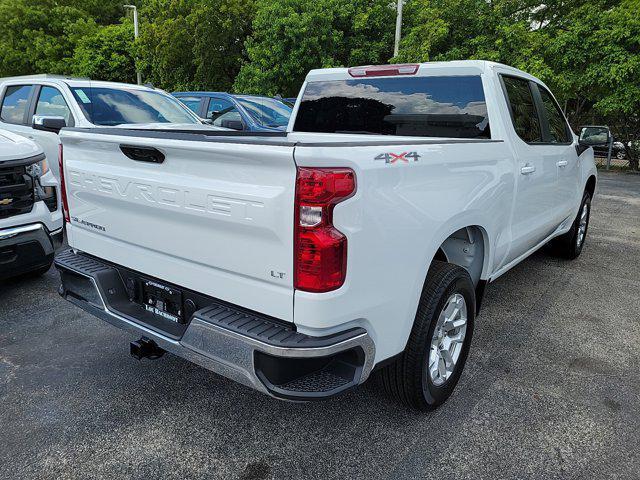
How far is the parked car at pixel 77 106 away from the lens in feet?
20.1

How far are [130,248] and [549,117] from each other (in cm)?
368

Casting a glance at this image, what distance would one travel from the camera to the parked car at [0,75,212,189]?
20.1 ft

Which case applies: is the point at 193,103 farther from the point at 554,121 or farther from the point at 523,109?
the point at 523,109

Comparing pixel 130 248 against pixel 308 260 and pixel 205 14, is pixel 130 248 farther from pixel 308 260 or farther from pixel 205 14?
pixel 205 14

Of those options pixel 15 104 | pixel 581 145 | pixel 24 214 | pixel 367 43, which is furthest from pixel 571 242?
pixel 367 43

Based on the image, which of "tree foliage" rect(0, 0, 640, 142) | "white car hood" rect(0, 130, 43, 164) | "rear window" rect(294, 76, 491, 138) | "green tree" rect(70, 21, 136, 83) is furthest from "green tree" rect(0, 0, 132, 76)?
"rear window" rect(294, 76, 491, 138)

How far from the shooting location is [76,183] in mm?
2822

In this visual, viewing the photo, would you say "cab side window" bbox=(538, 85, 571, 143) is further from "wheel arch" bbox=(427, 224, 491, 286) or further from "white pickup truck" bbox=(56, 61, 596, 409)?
"wheel arch" bbox=(427, 224, 491, 286)

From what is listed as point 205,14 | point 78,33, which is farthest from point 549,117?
point 78,33

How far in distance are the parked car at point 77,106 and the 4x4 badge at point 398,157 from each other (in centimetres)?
434

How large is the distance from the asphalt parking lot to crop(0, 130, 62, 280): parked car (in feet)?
1.56

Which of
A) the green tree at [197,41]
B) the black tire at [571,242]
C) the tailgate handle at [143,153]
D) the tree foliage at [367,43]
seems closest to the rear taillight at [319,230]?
the tailgate handle at [143,153]

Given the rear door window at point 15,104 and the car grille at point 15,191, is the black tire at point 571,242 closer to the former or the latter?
the car grille at point 15,191

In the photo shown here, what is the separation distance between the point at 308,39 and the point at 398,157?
691 inches
